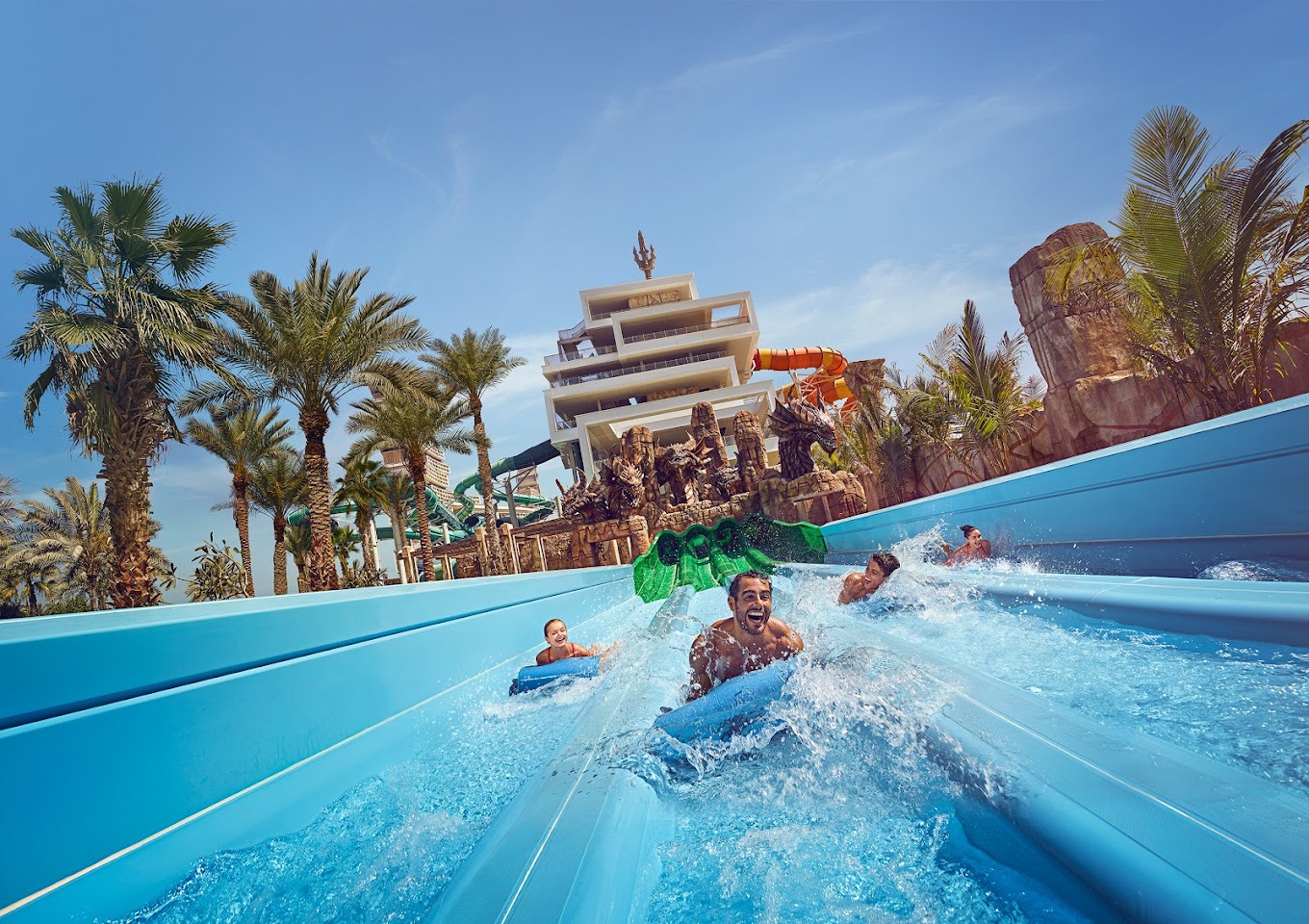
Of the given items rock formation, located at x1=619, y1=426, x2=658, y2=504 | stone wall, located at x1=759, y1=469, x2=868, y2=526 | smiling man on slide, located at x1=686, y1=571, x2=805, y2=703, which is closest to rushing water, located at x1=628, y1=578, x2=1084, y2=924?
smiling man on slide, located at x1=686, y1=571, x2=805, y2=703

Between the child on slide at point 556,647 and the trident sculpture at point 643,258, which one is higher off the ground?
the trident sculpture at point 643,258

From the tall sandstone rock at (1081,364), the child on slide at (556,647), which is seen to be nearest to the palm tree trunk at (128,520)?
the child on slide at (556,647)

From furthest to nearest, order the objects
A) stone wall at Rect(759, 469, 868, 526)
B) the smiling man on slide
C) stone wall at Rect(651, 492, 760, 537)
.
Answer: stone wall at Rect(651, 492, 760, 537) < stone wall at Rect(759, 469, 868, 526) < the smiling man on slide

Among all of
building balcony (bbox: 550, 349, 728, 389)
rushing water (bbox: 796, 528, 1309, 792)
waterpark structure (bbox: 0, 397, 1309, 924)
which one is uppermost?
building balcony (bbox: 550, 349, 728, 389)

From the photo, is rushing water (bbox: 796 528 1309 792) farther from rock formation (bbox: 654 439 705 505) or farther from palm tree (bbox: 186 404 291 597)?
palm tree (bbox: 186 404 291 597)

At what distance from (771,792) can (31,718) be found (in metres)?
2.32

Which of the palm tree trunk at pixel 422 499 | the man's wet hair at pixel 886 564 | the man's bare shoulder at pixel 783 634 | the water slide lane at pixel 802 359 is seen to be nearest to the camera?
the man's bare shoulder at pixel 783 634

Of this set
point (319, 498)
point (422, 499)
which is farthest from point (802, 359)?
point (319, 498)

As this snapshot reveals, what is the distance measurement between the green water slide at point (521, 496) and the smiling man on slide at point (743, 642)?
109 ft

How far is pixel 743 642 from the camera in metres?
3.34

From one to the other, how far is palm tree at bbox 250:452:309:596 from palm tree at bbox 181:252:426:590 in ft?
30.7

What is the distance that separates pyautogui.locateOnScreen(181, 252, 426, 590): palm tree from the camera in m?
13.3

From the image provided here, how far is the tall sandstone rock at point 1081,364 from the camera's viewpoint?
45.3 ft

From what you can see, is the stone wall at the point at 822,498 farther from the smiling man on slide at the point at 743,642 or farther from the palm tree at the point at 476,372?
→ the smiling man on slide at the point at 743,642
